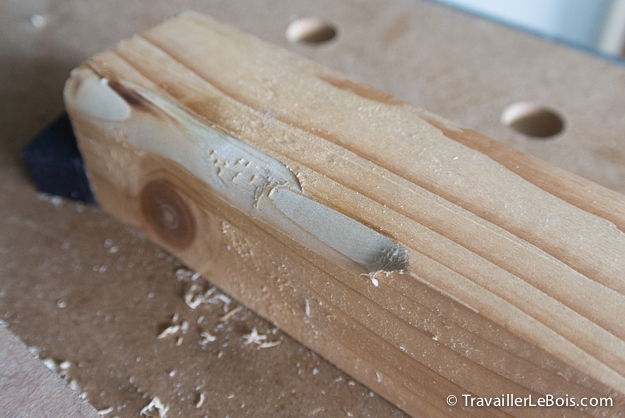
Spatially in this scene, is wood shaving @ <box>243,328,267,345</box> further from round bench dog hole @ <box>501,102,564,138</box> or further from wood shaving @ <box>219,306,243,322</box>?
round bench dog hole @ <box>501,102,564,138</box>

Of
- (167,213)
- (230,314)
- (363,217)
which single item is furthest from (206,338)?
(363,217)

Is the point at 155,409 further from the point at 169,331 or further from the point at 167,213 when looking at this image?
the point at 167,213

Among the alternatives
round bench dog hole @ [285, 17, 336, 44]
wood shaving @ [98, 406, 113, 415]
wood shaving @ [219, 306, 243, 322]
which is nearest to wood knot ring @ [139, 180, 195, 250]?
wood shaving @ [219, 306, 243, 322]

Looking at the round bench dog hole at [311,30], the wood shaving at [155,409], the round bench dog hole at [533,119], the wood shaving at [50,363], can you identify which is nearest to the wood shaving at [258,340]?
the wood shaving at [155,409]

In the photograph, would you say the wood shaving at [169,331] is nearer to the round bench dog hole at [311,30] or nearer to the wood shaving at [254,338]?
the wood shaving at [254,338]

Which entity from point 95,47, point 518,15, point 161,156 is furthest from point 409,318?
point 518,15
